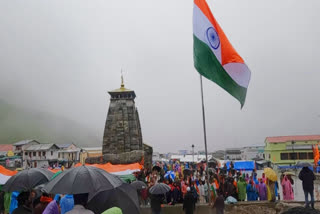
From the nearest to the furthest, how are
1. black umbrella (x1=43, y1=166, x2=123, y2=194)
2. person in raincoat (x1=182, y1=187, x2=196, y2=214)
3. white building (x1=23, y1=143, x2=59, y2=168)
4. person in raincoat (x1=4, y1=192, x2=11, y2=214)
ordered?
black umbrella (x1=43, y1=166, x2=123, y2=194)
person in raincoat (x1=182, y1=187, x2=196, y2=214)
person in raincoat (x1=4, y1=192, x2=11, y2=214)
white building (x1=23, y1=143, x2=59, y2=168)

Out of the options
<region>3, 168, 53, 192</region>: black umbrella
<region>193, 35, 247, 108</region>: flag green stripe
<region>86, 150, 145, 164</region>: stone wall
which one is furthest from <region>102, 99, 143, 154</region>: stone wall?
<region>193, 35, 247, 108</region>: flag green stripe

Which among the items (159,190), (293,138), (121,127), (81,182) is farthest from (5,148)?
(81,182)

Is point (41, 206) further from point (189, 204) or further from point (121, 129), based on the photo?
point (121, 129)

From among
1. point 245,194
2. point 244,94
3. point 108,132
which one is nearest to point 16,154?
point 108,132

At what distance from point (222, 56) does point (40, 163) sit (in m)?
→ 66.6

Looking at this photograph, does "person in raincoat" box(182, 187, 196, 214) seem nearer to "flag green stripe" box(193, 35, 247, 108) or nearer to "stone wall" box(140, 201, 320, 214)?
"stone wall" box(140, 201, 320, 214)

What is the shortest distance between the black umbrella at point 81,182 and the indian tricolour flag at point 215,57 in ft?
12.7

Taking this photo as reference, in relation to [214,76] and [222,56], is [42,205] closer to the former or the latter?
[214,76]

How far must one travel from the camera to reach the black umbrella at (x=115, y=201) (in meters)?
5.51

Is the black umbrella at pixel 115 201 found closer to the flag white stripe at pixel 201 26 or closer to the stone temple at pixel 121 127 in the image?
the flag white stripe at pixel 201 26

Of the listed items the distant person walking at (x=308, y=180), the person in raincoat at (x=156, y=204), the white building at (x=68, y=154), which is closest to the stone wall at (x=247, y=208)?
the distant person walking at (x=308, y=180)

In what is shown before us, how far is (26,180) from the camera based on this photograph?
694cm

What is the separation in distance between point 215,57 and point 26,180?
579cm

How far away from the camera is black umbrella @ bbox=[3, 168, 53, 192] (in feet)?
22.0
